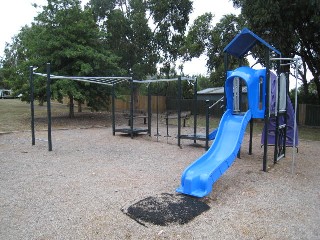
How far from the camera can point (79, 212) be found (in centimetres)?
424

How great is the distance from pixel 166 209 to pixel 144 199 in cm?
55

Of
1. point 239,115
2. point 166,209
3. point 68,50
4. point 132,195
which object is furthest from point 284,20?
point 166,209

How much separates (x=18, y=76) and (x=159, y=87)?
1744 centimetres

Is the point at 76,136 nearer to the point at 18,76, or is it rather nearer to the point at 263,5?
the point at 18,76

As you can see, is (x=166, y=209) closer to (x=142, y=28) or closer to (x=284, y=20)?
(x=284, y=20)

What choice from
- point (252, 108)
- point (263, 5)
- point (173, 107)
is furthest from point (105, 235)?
point (173, 107)

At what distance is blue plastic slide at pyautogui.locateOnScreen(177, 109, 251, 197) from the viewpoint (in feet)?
16.4

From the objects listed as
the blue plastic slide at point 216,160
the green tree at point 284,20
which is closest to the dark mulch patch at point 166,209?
the blue plastic slide at point 216,160

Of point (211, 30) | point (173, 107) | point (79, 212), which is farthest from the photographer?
point (173, 107)

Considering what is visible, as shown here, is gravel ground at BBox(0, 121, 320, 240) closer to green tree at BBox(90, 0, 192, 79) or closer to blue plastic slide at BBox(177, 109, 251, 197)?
blue plastic slide at BBox(177, 109, 251, 197)

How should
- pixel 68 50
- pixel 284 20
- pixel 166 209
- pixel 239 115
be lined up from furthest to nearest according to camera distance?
pixel 68 50
pixel 284 20
pixel 239 115
pixel 166 209

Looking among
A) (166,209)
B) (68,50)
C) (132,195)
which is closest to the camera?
(166,209)

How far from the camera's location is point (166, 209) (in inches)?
172

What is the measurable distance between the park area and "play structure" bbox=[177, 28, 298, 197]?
1.11 feet
